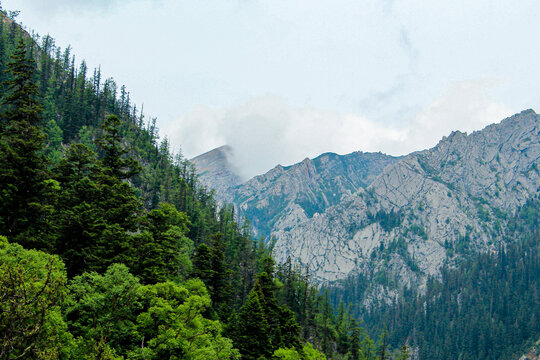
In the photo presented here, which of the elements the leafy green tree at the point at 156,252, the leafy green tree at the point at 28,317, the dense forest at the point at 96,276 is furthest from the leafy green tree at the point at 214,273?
the leafy green tree at the point at 28,317

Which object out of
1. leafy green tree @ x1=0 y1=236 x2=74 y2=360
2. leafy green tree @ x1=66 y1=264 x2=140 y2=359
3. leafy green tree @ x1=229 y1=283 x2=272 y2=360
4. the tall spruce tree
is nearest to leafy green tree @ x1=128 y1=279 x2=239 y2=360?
leafy green tree @ x1=66 y1=264 x2=140 y2=359

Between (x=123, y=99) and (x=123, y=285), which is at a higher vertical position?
(x=123, y=99)

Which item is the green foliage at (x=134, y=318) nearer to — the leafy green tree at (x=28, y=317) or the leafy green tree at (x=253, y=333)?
the leafy green tree at (x=28, y=317)

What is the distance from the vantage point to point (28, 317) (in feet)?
67.6

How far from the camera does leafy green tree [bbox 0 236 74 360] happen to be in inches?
738

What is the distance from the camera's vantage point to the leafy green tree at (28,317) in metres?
18.8

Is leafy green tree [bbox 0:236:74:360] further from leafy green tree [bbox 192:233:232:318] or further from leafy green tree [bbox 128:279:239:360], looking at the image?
leafy green tree [bbox 192:233:232:318]

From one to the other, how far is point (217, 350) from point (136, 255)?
13.3 metres

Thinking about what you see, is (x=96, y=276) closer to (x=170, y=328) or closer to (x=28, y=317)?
(x=170, y=328)

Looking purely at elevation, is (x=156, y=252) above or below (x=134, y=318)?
above

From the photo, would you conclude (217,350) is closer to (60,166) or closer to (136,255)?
(136,255)

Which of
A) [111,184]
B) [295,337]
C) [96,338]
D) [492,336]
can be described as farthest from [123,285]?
[492,336]

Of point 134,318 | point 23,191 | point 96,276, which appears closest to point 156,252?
point 134,318

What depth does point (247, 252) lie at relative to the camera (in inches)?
4341
